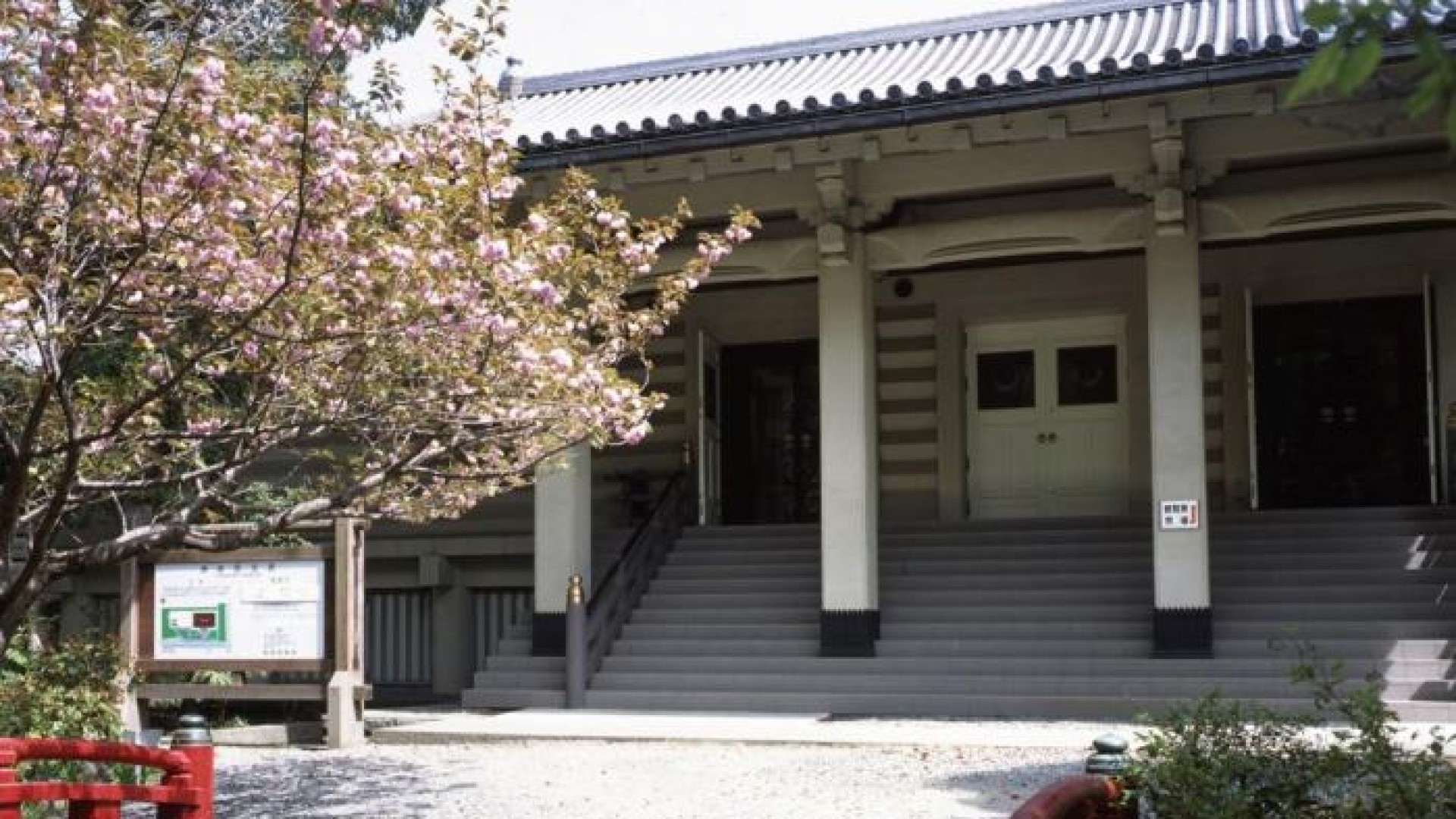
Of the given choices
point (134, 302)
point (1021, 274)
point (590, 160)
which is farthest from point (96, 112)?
point (1021, 274)

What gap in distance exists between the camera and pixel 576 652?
14336mm

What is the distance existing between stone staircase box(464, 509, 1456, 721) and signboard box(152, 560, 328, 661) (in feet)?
7.72

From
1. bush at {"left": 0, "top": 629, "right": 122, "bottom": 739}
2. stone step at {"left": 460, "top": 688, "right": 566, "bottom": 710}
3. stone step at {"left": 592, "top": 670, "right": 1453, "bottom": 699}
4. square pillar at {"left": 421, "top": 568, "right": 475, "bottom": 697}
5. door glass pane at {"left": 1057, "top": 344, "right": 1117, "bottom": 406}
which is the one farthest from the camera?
door glass pane at {"left": 1057, "top": 344, "right": 1117, "bottom": 406}

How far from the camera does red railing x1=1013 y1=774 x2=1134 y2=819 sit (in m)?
4.16

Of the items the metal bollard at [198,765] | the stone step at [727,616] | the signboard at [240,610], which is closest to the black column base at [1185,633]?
the stone step at [727,616]

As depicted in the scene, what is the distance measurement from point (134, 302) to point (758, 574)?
9.76 m

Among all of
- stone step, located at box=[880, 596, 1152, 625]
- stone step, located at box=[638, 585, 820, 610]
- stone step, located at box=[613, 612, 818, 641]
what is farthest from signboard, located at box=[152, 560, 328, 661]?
stone step, located at box=[880, 596, 1152, 625]

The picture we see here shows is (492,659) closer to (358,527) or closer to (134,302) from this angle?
(358,527)

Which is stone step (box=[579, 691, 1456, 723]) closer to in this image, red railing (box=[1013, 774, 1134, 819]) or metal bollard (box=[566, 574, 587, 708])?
metal bollard (box=[566, 574, 587, 708])

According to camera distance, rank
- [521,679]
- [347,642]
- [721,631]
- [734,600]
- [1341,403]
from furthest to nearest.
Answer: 1. [1341,403]
2. [734,600]
3. [721,631]
4. [521,679]
5. [347,642]

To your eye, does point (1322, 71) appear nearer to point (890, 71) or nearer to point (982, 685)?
point (982, 685)

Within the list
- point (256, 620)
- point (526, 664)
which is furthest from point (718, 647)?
point (256, 620)

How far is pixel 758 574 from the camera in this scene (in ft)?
53.1

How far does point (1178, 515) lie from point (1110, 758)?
817 cm
